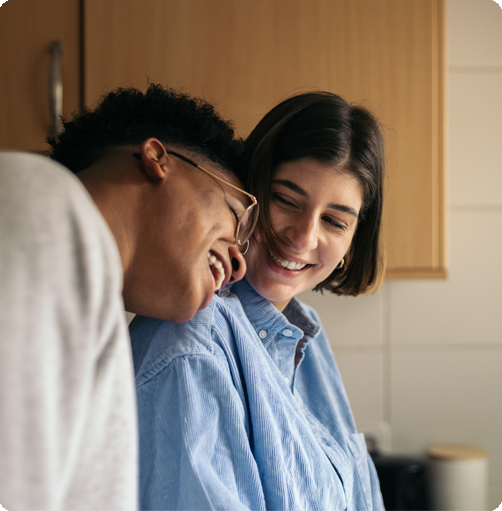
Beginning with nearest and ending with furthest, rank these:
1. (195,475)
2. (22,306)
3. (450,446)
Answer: (22,306)
(195,475)
(450,446)

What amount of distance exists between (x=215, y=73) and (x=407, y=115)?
0.50 m

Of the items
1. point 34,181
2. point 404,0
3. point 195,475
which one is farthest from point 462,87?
point 34,181

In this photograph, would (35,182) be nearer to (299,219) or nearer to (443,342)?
(299,219)

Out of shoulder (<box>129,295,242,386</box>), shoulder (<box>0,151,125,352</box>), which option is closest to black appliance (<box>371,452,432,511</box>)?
shoulder (<box>129,295,242,386</box>)

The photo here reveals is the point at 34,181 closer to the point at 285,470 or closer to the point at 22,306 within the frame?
the point at 22,306

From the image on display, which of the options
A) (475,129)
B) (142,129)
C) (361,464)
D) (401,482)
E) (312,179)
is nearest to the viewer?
(142,129)

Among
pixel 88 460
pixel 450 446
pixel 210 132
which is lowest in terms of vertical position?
pixel 450 446

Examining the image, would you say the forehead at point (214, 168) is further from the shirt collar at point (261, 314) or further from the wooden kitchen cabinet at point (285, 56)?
the wooden kitchen cabinet at point (285, 56)

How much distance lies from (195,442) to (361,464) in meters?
0.56

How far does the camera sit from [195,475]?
0.53m

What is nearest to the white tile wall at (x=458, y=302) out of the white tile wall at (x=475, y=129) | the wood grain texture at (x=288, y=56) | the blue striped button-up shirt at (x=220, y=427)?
the white tile wall at (x=475, y=129)

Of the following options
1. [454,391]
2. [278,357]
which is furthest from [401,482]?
[278,357]

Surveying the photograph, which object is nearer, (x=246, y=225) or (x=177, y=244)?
(x=177, y=244)

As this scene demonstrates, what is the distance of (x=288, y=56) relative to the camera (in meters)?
1.28
